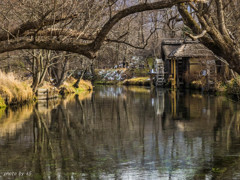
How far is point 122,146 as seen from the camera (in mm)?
10477

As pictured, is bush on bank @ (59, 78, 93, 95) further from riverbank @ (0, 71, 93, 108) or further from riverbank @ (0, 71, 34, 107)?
riverbank @ (0, 71, 34, 107)

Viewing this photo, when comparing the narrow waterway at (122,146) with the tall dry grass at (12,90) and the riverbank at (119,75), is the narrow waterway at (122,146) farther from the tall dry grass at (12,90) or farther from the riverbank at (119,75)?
the riverbank at (119,75)

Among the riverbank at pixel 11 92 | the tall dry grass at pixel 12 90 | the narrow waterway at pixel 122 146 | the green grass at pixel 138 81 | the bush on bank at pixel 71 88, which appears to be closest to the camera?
the narrow waterway at pixel 122 146

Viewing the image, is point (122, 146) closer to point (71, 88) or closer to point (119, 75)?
point (71, 88)

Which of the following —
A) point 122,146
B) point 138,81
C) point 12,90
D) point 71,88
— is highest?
point 138,81

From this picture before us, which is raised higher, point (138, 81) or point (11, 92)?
point (138, 81)

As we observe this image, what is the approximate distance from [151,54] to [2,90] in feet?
157

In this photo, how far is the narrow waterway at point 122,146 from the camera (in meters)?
7.94

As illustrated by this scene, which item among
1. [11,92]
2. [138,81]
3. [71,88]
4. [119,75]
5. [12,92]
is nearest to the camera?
[11,92]

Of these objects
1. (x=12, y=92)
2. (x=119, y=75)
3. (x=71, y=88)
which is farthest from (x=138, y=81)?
(x=12, y=92)

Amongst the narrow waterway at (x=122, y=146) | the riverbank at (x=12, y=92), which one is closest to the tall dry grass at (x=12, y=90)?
the riverbank at (x=12, y=92)

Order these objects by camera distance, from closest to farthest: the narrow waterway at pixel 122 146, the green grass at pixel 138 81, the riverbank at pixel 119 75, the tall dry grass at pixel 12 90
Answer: the narrow waterway at pixel 122 146 < the tall dry grass at pixel 12 90 < the green grass at pixel 138 81 < the riverbank at pixel 119 75

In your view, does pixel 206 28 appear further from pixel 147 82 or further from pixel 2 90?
pixel 147 82

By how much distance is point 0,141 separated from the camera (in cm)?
1159
